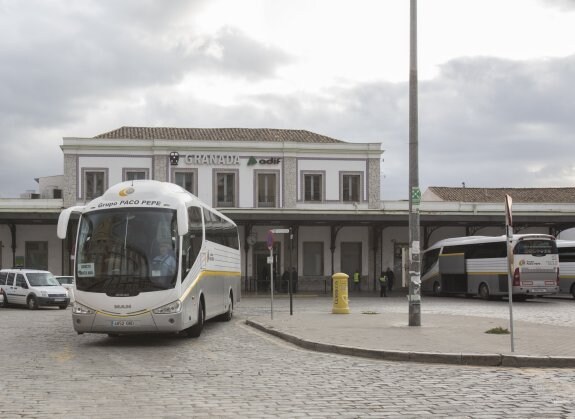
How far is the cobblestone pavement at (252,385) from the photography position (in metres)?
7.85

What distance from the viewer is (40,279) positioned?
29.5 metres

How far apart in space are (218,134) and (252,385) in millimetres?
39728

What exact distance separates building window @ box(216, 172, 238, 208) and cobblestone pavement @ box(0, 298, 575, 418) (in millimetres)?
30494

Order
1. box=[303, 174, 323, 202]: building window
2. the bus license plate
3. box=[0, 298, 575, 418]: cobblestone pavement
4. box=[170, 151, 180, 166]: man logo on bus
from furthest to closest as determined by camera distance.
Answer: box=[303, 174, 323, 202]: building window → box=[170, 151, 180, 166]: man logo on bus → the bus license plate → box=[0, 298, 575, 418]: cobblestone pavement

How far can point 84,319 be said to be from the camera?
1430 cm

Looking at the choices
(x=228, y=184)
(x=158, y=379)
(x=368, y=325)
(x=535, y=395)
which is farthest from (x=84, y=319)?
(x=228, y=184)

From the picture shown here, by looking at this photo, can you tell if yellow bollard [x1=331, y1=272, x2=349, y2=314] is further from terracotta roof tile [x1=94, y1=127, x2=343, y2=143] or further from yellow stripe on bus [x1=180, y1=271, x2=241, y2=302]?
terracotta roof tile [x1=94, y1=127, x2=343, y2=143]

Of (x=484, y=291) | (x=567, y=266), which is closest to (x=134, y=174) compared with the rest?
(x=484, y=291)

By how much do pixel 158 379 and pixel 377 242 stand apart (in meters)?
35.8

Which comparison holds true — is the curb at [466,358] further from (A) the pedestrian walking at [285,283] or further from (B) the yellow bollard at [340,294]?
(A) the pedestrian walking at [285,283]

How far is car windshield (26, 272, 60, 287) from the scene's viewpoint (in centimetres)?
2920

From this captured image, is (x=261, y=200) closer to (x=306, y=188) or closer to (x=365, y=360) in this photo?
(x=306, y=188)

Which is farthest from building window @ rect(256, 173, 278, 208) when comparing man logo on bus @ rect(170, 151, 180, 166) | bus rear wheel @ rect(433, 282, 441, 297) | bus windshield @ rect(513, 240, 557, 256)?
bus windshield @ rect(513, 240, 557, 256)

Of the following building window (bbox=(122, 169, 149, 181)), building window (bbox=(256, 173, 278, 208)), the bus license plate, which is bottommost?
the bus license plate
